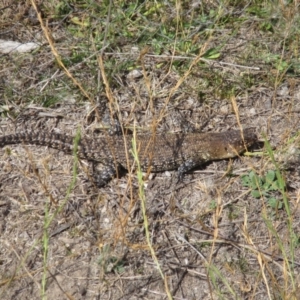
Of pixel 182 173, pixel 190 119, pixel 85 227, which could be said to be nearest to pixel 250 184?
pixel 182 173

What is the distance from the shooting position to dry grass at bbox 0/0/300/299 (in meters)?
5.01

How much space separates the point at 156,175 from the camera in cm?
585

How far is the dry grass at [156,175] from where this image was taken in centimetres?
501

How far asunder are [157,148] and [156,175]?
28 cm

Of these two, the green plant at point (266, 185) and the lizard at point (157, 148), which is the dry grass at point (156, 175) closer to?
the green plant at point (266, 185)

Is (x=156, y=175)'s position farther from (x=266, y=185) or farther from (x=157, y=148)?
(x=266, y=185)

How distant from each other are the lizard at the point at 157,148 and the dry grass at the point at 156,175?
0.12 m

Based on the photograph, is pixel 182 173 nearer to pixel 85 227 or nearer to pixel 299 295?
pixel 85 227

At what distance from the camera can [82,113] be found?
6.20 metres

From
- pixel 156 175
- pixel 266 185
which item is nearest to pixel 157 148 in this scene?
pixel 156 175

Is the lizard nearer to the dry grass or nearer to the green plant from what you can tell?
the dry grass

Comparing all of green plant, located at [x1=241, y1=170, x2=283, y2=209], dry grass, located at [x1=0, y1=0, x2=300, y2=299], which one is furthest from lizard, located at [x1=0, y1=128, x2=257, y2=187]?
green plant, located at [x1=241, y1=170, x2=283, y2=209]

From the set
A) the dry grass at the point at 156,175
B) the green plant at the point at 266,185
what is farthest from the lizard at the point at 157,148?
the green plant at the point at 266,185

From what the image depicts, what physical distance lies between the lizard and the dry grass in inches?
4.7
